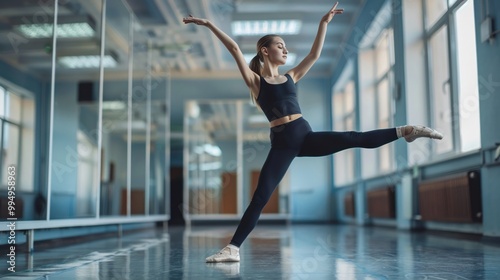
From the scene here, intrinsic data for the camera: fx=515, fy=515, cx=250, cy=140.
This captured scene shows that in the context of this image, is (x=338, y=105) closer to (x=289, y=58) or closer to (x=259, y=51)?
(x=289, y=58)

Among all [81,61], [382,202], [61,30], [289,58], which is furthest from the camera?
[289,58]

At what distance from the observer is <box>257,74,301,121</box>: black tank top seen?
2.58 meters

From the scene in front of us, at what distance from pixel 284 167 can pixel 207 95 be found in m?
8.95

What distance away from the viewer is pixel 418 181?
19.3 feet

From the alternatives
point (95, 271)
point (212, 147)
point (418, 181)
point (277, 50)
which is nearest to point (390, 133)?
point (277, 50)

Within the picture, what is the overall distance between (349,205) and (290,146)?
7.24m

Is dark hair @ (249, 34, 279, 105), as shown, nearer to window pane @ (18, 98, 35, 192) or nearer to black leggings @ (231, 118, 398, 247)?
black leggings @ (231, 118, 398, 247)

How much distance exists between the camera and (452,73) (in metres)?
5.24

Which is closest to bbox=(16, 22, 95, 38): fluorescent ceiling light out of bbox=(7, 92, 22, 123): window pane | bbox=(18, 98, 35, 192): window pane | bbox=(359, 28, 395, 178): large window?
bbox=(7, 92, 22, 123): window pane

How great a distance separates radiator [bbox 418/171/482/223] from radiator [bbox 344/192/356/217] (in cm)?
355

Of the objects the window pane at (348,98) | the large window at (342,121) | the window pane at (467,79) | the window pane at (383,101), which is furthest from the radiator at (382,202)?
the window pane at (348,98)

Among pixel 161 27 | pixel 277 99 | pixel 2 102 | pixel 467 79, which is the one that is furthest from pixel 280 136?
pixel 2 102

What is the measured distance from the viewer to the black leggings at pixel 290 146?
8.17ft

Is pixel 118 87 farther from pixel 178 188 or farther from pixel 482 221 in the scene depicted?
pixel 482 221
